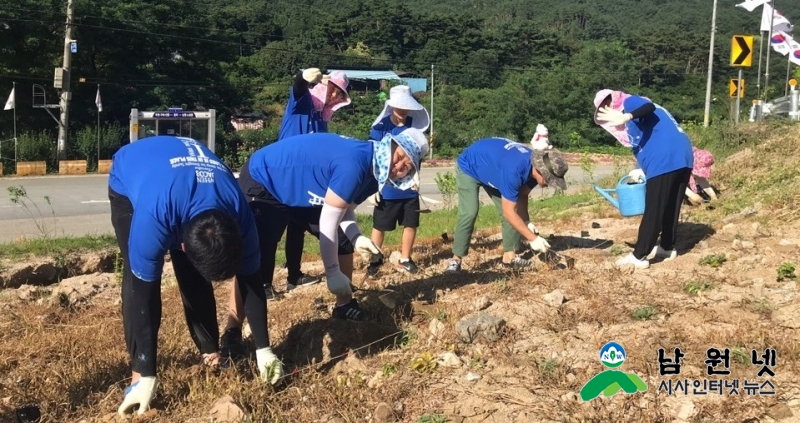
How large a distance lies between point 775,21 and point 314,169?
1940 cm

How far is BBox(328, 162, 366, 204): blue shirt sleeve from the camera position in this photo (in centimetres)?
355

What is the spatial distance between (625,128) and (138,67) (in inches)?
1177

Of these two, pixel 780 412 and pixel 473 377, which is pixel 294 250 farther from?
pixel 780 412

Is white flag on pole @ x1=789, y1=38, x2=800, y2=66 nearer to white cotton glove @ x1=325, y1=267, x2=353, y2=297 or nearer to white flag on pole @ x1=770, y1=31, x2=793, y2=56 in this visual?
white flag on pole @ x1=770, y1=31, x2=793, y2=56

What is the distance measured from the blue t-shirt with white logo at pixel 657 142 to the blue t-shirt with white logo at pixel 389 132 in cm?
170

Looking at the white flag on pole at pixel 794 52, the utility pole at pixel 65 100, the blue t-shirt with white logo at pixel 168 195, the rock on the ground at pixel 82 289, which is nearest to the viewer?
the blue t-shirt with white logo at pixel 168 195

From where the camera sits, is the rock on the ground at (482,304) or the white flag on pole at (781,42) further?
the white flag on pole at (781,42)

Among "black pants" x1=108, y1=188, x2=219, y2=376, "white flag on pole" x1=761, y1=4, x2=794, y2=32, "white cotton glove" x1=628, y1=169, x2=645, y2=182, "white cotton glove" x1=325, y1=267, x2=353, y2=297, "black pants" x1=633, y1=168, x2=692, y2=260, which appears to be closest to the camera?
"black pants" x1=108, y1=188, x2=219, y2=376

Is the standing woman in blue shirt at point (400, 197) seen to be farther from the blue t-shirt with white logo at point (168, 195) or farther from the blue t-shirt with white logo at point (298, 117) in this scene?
the blue t-shirt with white logo at point (168, 195)

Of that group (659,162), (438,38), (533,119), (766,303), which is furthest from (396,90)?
(438,38)

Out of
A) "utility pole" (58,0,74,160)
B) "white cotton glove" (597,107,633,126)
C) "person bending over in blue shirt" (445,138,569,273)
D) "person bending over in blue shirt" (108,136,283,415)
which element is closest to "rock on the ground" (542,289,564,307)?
"person bending over in blue shirt" (445,138,569,273)

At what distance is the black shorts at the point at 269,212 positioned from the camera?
4016 millimetres

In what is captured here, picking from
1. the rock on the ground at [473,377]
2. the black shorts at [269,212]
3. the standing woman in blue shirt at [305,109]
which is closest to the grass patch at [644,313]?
the rock on the ground at [473,377]

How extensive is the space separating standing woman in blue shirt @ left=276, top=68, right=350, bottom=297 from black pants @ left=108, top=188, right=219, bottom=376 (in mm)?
1672
